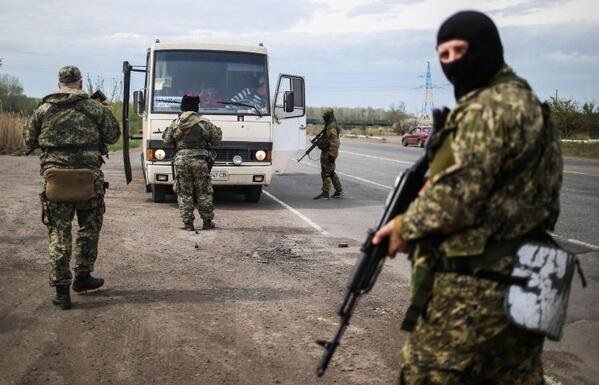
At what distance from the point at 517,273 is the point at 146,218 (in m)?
8.70

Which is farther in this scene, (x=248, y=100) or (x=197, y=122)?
(x=248, y=100)

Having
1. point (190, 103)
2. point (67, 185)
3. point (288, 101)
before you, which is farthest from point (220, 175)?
point (67, 185)

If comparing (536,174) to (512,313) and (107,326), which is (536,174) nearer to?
(512,313)

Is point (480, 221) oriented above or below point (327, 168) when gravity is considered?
above

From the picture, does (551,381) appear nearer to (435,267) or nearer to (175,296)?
(435,267)

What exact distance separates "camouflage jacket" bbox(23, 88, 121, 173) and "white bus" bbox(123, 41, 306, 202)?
548 cm

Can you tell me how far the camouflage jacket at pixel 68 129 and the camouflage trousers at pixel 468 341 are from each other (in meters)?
3.94

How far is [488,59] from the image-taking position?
240 cm

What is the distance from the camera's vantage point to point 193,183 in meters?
9.63

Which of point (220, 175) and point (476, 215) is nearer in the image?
point (476, 215)

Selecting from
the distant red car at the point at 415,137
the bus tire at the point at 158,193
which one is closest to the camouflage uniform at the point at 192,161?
the bus tire at the point at 158,193

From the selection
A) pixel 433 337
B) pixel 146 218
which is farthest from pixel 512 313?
pixel 146 218

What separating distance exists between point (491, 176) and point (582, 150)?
3645cm

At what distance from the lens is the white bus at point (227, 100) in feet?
37.3
